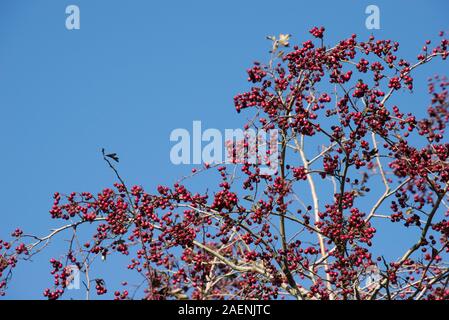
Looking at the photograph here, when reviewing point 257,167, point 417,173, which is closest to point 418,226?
point 417,173

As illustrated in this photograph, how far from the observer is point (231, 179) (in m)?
8.93

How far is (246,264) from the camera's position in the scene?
9609 mm

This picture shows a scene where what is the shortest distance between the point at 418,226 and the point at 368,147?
1.09 metres

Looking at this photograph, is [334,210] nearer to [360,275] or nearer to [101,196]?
[360,275]

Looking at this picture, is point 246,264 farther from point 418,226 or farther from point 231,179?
point 418,226

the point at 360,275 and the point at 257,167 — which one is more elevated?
the point at 257,167

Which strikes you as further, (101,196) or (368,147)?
(101,196)
